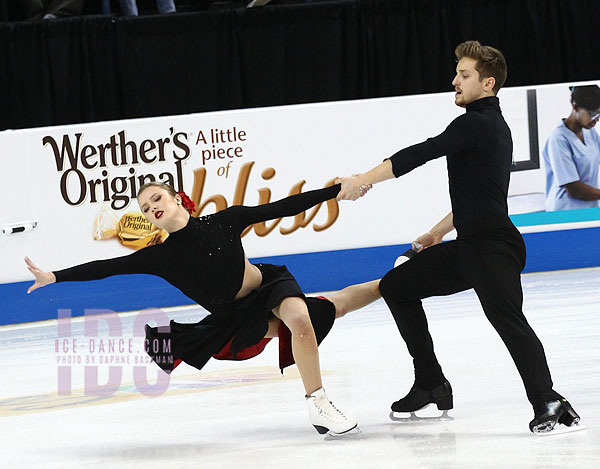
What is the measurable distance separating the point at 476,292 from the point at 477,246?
0.15 m

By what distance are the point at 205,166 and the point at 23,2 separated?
8.64ft

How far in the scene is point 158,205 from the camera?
3.37 metres

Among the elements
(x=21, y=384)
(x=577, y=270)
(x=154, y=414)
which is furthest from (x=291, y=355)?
(x=577, y=270)

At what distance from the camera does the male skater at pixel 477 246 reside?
3061mm

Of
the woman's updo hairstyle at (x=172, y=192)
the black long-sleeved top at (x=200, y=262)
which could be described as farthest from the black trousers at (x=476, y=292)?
the woman's updo hairstyle at (x=172, y=192)

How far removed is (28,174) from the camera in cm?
566

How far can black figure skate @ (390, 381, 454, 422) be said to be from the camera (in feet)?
11.0

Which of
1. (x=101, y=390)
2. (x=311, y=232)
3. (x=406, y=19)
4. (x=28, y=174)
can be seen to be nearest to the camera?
(x=101, y=390)

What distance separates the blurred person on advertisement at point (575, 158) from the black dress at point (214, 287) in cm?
310

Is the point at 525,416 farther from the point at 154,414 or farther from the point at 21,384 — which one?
the point at 21,384

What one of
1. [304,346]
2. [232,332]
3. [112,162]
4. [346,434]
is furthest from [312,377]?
[112,162]

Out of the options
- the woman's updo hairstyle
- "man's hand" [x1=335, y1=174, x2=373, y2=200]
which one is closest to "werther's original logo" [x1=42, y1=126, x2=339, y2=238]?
the woman's updo hairstyle

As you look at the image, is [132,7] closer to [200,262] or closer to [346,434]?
[200,262]

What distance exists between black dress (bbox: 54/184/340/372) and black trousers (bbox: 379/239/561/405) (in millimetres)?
277
